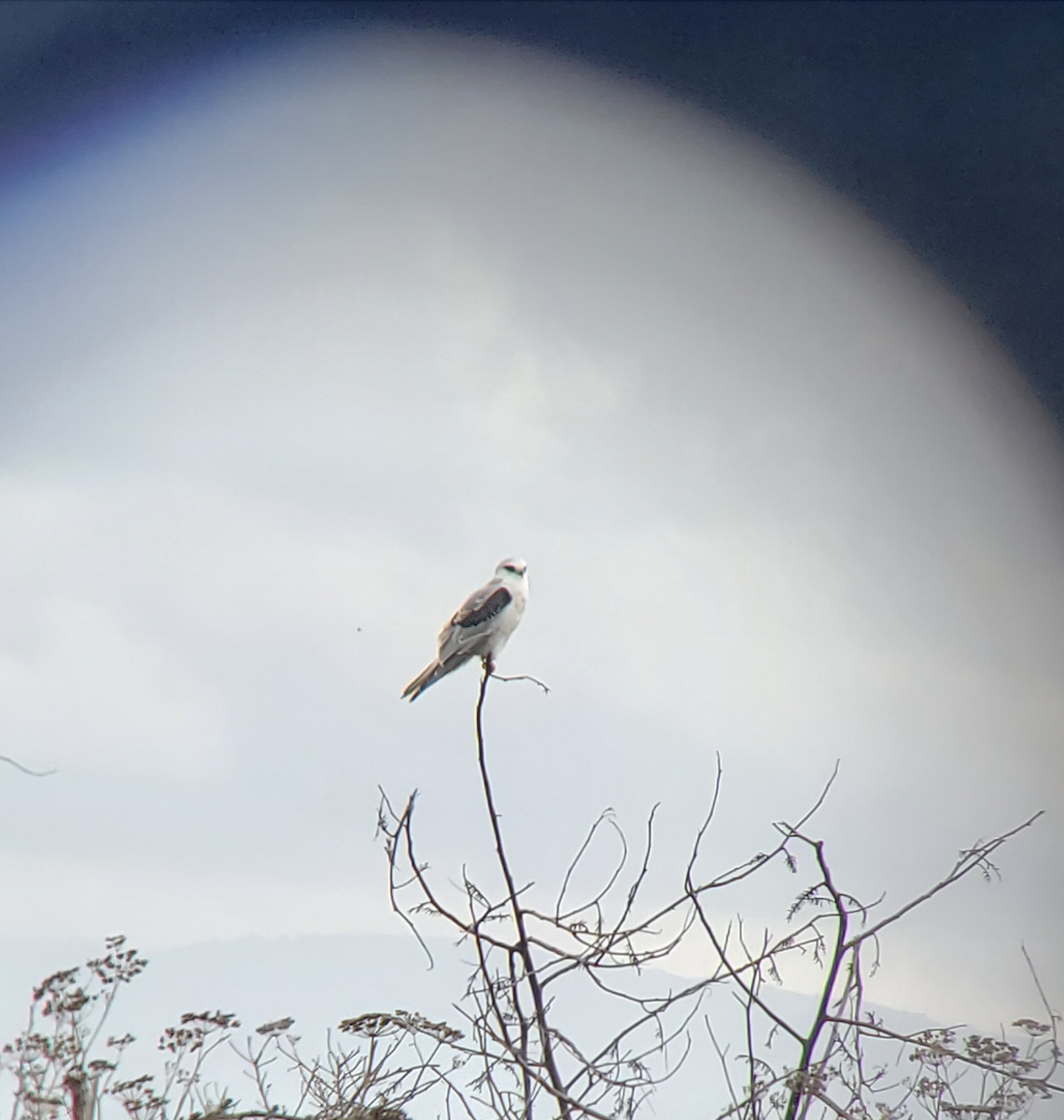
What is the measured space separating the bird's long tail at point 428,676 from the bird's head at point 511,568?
0.19m

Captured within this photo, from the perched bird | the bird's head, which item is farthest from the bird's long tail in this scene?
the bird's head

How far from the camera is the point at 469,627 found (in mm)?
1520

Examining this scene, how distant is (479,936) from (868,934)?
13.1 inches

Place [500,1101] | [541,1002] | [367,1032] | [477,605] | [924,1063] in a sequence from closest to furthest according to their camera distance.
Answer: [541,1002] < [500,1101] < [367,1032] < [924,1063] < [477,605]

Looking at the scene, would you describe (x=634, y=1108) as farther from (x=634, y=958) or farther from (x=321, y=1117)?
(x=321, y=1117)

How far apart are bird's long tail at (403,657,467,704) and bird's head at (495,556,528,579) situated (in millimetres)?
195

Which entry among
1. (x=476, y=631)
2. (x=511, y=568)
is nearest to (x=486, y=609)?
(x=476, y=631)

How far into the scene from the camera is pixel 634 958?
0.96 meters

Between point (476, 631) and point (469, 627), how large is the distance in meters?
0.01

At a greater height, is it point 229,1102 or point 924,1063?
point 924,1063

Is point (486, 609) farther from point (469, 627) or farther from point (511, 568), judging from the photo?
point (511, 568)

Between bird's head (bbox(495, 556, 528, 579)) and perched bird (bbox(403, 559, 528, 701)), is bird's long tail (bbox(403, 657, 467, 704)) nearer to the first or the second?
perched bird (bbox(403, 559, 528, 701))

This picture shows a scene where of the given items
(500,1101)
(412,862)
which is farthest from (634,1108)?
(412,862)

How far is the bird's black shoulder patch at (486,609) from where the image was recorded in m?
1.52
